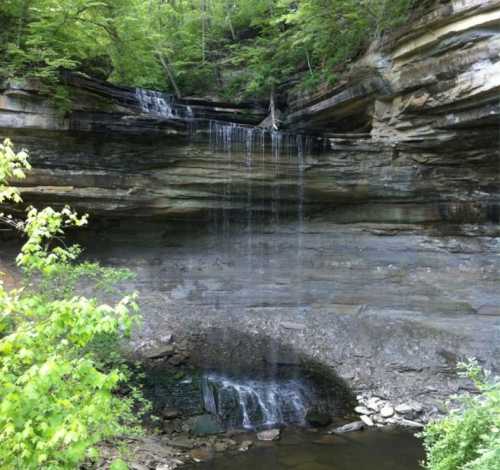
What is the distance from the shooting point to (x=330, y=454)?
7.75 meters

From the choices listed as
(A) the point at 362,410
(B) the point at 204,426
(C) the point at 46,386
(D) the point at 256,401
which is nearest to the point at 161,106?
(D) the point at 256,401

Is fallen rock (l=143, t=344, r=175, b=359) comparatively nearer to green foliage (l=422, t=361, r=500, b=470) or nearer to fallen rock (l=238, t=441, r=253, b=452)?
fallen rock (l=238, t=441, r=253, b=452)

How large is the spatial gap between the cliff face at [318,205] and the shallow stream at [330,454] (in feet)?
6.78

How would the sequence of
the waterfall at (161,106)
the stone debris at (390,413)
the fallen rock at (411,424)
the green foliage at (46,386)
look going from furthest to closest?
the waterfall at (161,106) < the stone debris at (390,413) < the fallen rock at (411,424) < the green foliage at (46,386)

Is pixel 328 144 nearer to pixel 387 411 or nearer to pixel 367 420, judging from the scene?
pixel 387 411

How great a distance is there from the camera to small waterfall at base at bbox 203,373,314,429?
30.0 ft

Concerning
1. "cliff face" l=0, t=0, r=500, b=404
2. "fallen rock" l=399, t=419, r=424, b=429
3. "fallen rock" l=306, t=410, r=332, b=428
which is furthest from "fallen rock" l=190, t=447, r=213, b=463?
"fallen rock" l=399, t=419, r=424, b=429

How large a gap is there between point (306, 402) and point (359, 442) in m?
1.79

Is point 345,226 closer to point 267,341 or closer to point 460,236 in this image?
point 460,236

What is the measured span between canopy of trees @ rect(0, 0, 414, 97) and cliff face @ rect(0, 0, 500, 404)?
2.95 feet

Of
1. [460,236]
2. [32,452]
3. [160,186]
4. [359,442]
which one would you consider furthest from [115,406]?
[460,236]

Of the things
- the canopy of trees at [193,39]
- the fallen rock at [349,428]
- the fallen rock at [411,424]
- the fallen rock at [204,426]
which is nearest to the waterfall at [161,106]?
the canopy of trees at [193,39]

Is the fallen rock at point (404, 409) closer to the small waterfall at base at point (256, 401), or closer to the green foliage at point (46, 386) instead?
the small waterfall at base at point (256, 401)

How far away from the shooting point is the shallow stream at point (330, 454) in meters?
7.33
